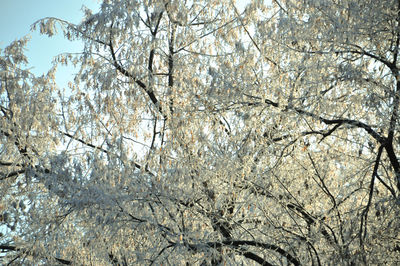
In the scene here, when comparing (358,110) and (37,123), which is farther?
(37,123)

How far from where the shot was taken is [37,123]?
5488 millimetres

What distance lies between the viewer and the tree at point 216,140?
3.85 meters

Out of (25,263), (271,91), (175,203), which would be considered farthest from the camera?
(25,263)

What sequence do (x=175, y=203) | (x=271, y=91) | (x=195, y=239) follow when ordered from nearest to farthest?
(x=195, y=239) → (x=175, y=203) → (x=271, y=91)

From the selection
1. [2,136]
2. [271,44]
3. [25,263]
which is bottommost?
[25,263]

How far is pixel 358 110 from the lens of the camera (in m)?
4.43

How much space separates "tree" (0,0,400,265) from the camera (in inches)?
151

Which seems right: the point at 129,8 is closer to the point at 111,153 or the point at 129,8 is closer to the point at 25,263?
the point at 111,153

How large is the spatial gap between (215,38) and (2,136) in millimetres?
2862

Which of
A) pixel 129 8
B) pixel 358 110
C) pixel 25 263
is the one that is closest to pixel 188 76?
pixel 129 8

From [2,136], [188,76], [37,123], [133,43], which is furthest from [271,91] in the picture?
[2,136]

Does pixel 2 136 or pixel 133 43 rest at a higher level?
pixel 133 43

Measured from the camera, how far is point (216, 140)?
15.2 ft

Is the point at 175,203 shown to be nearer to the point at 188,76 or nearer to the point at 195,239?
the point at 195,239
